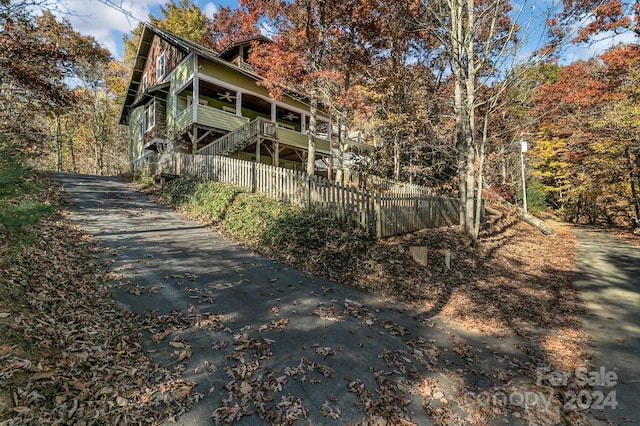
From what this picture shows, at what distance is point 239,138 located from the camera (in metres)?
15.7

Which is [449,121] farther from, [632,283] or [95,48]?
[95,48]

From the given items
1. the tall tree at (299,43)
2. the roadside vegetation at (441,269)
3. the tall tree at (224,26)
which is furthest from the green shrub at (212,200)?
the tall tree at (224,26)

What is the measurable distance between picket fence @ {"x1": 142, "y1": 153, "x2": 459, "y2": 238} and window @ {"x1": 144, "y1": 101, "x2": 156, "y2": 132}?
9.13 meters

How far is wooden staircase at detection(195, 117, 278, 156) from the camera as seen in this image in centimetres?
1558

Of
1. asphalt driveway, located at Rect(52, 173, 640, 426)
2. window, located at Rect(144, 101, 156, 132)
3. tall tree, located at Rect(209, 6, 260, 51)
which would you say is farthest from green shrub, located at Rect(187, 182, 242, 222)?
tall tree, located at Rect(209, 6, 260, 51)

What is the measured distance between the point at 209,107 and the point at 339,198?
1225cm

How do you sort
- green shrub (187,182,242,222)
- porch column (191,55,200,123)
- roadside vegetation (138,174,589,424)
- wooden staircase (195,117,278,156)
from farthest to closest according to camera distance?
1. porch column (191,55,200,123)
2. wooden staircase (195,117,278,156)
3. green shrub (187,182,242,222)
4. roadside vegetation (138,174,589,424)

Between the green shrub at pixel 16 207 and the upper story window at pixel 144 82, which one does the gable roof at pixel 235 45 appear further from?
the green shrub at pixel 16 207

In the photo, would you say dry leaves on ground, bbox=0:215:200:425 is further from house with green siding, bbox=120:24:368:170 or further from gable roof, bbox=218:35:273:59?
gable roof, bbox=218:35:273:59

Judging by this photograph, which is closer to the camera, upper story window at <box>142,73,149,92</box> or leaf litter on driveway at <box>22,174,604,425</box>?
leaf litter on driveway at <box>22,174,604,425</box>

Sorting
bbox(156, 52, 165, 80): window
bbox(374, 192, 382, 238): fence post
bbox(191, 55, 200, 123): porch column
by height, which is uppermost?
bbox(156, 52, 165, 80): window

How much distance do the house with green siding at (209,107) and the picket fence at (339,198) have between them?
4210 mm

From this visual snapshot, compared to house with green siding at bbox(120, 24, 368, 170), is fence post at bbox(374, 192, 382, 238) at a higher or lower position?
lower

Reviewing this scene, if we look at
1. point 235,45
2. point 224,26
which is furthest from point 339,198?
point 224,26
